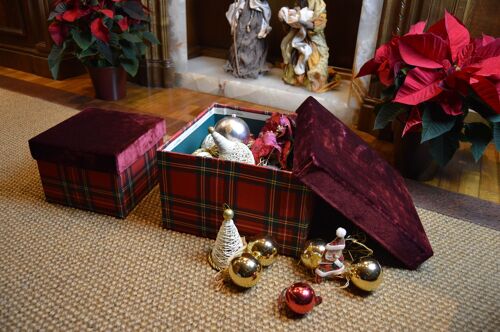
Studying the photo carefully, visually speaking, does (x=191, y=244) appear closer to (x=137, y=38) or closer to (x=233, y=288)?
(x=233, y=288)

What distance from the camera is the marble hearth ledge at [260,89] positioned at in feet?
6.99

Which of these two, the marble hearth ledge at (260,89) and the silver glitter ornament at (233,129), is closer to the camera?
the silver glitter ornament at (233,129)

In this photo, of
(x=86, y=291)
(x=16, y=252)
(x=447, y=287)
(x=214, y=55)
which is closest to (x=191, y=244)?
(x=86, y=291)

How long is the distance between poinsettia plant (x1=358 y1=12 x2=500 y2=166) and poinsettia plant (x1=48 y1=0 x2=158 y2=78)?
1.34 meters

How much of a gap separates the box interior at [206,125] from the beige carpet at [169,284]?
230 millimetres

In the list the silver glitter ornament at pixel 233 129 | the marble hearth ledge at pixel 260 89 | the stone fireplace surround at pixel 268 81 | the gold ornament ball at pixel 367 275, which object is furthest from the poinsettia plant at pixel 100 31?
the gold ornament ball at pixel 367 275

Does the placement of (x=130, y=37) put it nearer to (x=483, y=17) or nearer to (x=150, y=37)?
(x=150, y=37)

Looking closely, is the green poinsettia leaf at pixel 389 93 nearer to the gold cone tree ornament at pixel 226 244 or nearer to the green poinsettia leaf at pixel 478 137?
the green poinsettia leaf at pixel 478 137

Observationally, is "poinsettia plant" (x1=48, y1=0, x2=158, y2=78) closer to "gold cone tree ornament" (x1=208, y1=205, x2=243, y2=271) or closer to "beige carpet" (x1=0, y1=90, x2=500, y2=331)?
"beige carpet" (x1=0, y1=90, x2=500, y2=331)

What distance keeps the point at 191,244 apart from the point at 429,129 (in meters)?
0.85

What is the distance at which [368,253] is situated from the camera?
44.1 inches

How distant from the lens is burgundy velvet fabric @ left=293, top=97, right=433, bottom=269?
100 centimetres

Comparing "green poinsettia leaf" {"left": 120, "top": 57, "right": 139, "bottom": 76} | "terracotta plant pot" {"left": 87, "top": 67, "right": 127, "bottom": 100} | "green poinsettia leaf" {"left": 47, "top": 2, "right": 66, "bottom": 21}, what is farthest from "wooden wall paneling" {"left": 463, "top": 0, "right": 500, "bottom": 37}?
"green poinsettia leaf" {"left": 47, "top": 2, "right": 66, "bottom": 21}

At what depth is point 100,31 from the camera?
2.04 m
